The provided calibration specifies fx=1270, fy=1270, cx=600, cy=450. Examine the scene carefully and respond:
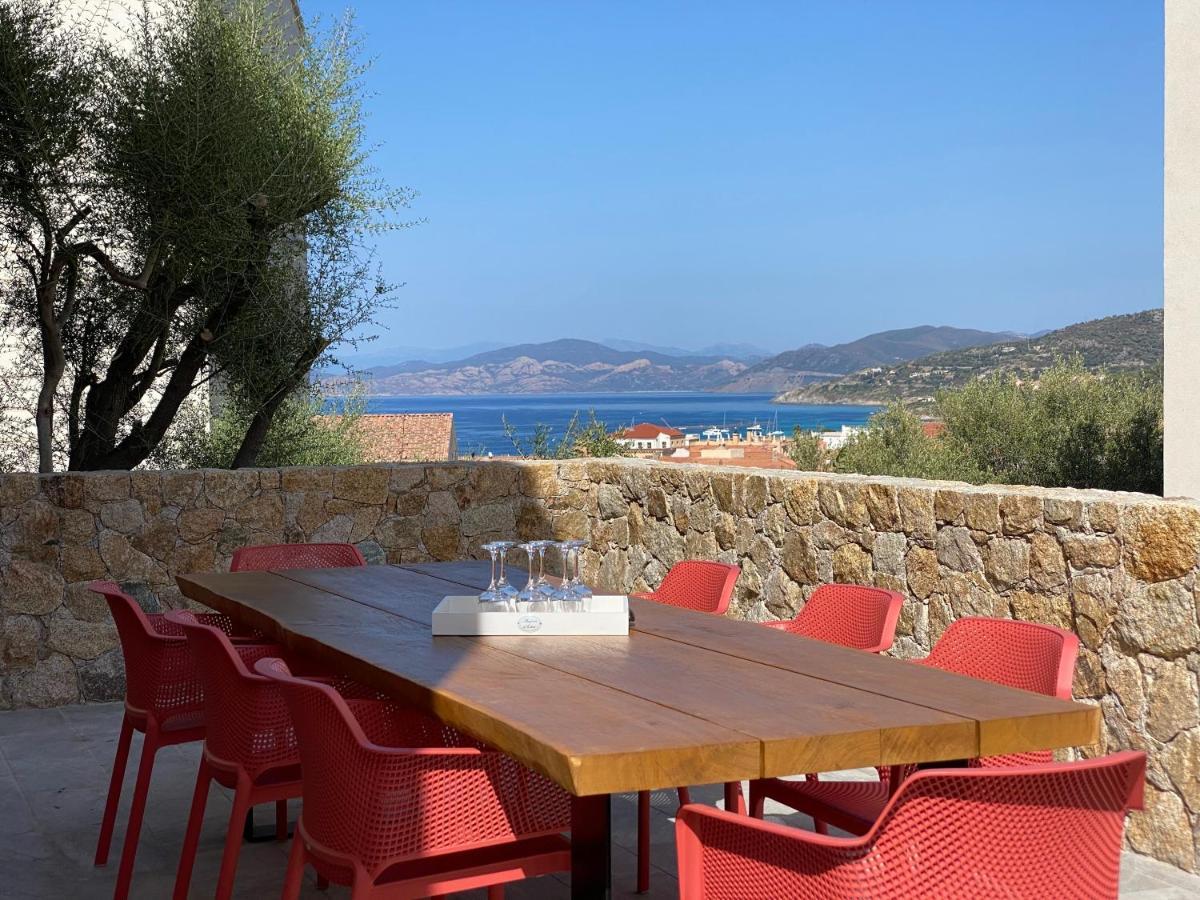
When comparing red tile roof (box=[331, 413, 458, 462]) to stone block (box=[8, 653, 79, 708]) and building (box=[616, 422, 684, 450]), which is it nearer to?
building (box=[616, 422, 684, 450])

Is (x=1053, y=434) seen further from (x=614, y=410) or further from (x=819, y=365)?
(x=614, y=410)

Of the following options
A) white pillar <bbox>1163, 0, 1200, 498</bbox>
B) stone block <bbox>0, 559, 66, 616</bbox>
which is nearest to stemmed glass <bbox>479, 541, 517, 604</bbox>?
stone block <bbox>0, 559, 66, 616</bbox>

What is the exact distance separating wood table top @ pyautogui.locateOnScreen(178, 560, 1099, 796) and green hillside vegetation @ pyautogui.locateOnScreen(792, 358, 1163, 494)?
14.1 meters

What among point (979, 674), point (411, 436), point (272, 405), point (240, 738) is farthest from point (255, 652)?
point (411, 436)

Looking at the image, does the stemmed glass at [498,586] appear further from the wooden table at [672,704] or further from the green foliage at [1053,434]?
the green foliage at [1053,434]

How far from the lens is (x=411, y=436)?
20.9m

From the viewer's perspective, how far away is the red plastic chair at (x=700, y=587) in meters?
3.91

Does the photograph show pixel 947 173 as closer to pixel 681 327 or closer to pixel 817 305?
pixel 817 305

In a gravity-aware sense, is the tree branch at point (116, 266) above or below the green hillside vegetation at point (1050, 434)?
above

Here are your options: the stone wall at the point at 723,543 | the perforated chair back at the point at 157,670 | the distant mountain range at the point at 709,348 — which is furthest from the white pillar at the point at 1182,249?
the distant mountain range at the point at 709,348

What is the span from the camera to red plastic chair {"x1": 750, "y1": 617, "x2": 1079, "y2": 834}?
105 inches

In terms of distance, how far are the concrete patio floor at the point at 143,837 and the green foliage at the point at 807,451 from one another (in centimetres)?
1459

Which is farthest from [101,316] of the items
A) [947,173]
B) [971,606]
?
[947,173]

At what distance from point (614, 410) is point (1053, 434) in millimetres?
50386
